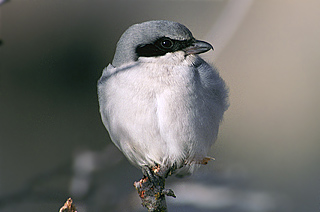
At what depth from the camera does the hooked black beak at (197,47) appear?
2326 millimetres

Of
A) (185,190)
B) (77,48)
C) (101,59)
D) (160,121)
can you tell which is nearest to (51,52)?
(77,48)

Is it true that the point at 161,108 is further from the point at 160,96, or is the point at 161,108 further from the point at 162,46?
the point at 162,46

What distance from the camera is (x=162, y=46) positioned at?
2.33m

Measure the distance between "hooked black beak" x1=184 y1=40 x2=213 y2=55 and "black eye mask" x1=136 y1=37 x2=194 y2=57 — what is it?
2 cm

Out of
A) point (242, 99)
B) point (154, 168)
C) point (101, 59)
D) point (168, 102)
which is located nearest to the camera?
point (168, 102)

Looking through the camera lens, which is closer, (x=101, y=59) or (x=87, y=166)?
(x=87, y=166)

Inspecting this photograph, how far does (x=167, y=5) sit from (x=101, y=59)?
0.77 m

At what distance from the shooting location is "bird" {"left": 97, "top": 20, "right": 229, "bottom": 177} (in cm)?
226

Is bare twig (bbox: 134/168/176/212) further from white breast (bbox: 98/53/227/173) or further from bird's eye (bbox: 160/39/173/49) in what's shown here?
bird's eye (bbox: 160/39/173/49)

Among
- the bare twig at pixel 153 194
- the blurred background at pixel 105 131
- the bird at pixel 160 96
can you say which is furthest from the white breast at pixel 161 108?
the blurred background at pixel 105 131

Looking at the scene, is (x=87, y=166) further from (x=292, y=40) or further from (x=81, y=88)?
(x=292, y=40)

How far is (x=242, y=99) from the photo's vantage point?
15.2 ft

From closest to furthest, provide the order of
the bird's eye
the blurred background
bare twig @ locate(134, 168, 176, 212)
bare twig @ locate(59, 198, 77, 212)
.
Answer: bare twig @ locate(59, 198, 77, 212), bare twig @ locate(134, 168, 176, 212), the bird's eye, the blurred background

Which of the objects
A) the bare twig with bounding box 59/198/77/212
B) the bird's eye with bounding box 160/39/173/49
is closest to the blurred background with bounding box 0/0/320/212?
the bird's eye with bounding box 160/39/173/49
